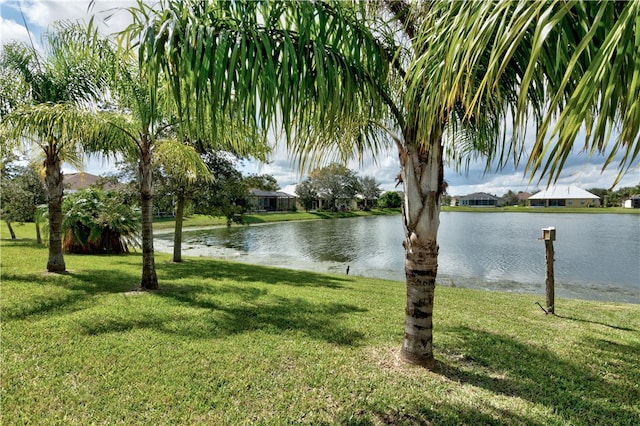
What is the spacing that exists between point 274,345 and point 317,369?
0.83 meters

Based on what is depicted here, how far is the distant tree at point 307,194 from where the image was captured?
191 ft

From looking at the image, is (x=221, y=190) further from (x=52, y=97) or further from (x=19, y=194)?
(x=19, y=194)

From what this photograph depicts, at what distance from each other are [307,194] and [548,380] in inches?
2195

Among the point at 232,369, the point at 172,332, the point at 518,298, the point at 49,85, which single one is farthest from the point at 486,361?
the point at 49,85

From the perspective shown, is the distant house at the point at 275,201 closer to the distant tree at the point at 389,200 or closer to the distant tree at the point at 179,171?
the distant tree at the point at 389,200

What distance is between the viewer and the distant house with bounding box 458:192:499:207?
102m

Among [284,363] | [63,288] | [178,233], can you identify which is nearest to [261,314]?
[284,363]

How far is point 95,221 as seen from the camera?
11312mm

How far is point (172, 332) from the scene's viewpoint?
455cm

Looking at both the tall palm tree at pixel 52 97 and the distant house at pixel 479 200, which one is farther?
the distant house at pixel 479 200

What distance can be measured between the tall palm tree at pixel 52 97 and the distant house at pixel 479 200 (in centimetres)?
11013

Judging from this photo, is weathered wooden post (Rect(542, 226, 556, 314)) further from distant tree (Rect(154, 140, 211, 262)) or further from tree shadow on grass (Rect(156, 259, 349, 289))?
distant tree (Rect(154, 140, 211, 262))

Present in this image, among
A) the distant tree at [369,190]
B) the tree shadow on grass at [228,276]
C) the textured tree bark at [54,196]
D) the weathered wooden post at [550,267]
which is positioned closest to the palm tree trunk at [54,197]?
the textured tree bark at [54,196]

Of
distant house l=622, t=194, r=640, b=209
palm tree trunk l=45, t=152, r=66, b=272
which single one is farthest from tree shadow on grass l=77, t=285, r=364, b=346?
distant house l=622, t=194, r=640, b=209
